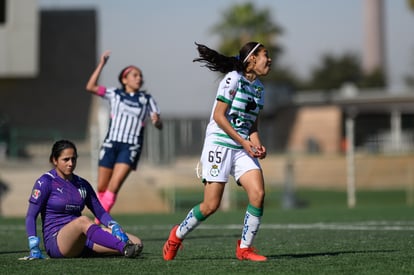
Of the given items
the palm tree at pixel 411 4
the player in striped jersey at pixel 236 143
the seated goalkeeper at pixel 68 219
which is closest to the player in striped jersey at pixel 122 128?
the seated goalkeeper at pixel 68 219

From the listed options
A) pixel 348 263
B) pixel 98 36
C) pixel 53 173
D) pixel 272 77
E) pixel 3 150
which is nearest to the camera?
pixel 348 263

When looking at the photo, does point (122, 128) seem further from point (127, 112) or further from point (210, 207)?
point (210, 207)

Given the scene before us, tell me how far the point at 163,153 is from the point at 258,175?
24.2 metres

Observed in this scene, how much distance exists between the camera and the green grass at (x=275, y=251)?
24.7 feet

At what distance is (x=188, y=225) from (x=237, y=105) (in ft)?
3.77

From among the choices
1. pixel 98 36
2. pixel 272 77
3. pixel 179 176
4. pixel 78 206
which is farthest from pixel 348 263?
pixel 272 77

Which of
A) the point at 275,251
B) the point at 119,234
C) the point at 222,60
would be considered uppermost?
the point at 222,60

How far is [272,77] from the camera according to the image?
97.1 meters

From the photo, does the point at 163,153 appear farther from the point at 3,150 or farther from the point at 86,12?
the point at 86,12

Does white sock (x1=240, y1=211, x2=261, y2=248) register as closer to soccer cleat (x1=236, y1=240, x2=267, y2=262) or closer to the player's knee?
soccer cleat (x1=236, y1=240, x2=267, y2=262)

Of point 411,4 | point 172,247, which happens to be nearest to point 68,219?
point 172,247

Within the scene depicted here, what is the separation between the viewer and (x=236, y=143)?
27.0ft

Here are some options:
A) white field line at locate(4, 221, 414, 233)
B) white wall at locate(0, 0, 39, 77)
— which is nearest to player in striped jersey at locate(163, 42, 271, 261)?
white field line at locate(4, 221, 414, 233)

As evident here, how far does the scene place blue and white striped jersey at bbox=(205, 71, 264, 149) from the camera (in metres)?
8.20
